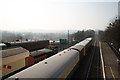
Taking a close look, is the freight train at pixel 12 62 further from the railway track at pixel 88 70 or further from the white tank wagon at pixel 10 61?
the railway track at pixel 88 70

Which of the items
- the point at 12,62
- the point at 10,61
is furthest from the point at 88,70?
the point at 10,61

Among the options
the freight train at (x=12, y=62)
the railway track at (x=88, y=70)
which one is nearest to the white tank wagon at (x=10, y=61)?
the freight train at (x=12, y=62)

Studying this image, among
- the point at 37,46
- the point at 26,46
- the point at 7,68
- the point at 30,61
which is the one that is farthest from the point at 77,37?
the point at 7,68

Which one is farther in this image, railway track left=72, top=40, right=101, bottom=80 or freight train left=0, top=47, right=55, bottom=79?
railway track left=72, top=40, right=101, bottom=80

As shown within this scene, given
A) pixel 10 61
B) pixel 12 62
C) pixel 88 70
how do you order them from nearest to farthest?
pixel 10 61 < pixel 12 62 < pixel 88 70

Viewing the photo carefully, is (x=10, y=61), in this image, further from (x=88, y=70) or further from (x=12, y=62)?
(x=88, y=70)

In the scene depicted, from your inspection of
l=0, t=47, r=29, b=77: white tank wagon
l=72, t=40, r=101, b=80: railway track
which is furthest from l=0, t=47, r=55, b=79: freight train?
l=72, t=40, r=101, b=80: railway track

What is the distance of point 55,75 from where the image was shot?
7.89 m

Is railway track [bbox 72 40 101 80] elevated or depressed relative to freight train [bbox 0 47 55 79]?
depressed

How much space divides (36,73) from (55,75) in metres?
1.19

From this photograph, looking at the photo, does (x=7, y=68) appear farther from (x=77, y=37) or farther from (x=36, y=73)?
(x=77, y=37)

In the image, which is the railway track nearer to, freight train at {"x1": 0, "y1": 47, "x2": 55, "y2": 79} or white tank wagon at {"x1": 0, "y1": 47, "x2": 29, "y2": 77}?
freight train at {"x1": 0, "y1": 47, "x2": 55, "y2": 79}

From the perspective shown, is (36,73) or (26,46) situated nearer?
(36,73)

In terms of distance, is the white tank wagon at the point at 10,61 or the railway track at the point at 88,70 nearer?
the white tank wagon at the point at 10,61
